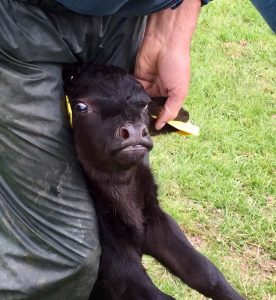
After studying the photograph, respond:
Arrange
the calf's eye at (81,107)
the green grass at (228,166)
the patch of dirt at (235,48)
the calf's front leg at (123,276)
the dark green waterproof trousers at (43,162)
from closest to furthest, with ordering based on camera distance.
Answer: the dark green waterproof trousers at (43,162), the calf's eye at (81,107), the calf's front leg at (123,276), the green grass at (228,166), the patch of dirt at (235,48)

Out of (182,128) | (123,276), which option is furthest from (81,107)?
(123,276)

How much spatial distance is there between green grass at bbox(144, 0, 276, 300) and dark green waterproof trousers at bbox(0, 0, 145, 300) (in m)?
1.18

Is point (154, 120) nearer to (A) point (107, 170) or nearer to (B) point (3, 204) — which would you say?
(A) point (107, 170)

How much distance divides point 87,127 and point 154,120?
14.0 inches

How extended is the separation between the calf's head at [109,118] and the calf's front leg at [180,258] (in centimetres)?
45

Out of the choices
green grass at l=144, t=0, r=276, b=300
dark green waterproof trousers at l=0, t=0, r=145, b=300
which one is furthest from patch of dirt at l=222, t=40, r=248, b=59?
dark green waterproof trousers at l=0, t=0, r=145, b=300

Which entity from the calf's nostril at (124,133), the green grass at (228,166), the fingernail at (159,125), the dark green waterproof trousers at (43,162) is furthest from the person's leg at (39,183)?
the green grass at (228,166)

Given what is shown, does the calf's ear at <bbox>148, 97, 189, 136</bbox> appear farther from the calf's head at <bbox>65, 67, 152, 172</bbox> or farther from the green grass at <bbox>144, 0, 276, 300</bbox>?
the green grass at <bbox>144, 0, 276, 300</bbox>

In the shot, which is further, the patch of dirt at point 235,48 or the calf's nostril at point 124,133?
the patch of dirt at point 235,48

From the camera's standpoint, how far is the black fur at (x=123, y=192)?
2615 mm

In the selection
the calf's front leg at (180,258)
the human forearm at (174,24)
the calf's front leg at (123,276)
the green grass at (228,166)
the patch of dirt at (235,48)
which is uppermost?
the human forearm at (174,24)

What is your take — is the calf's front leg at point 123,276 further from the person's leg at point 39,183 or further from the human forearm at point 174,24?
the human forearm at point 174,24

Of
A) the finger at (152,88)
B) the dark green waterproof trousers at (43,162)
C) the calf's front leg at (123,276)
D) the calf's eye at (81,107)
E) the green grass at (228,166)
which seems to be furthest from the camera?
the green grass at (228,166)

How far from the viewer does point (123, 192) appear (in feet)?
9.64
